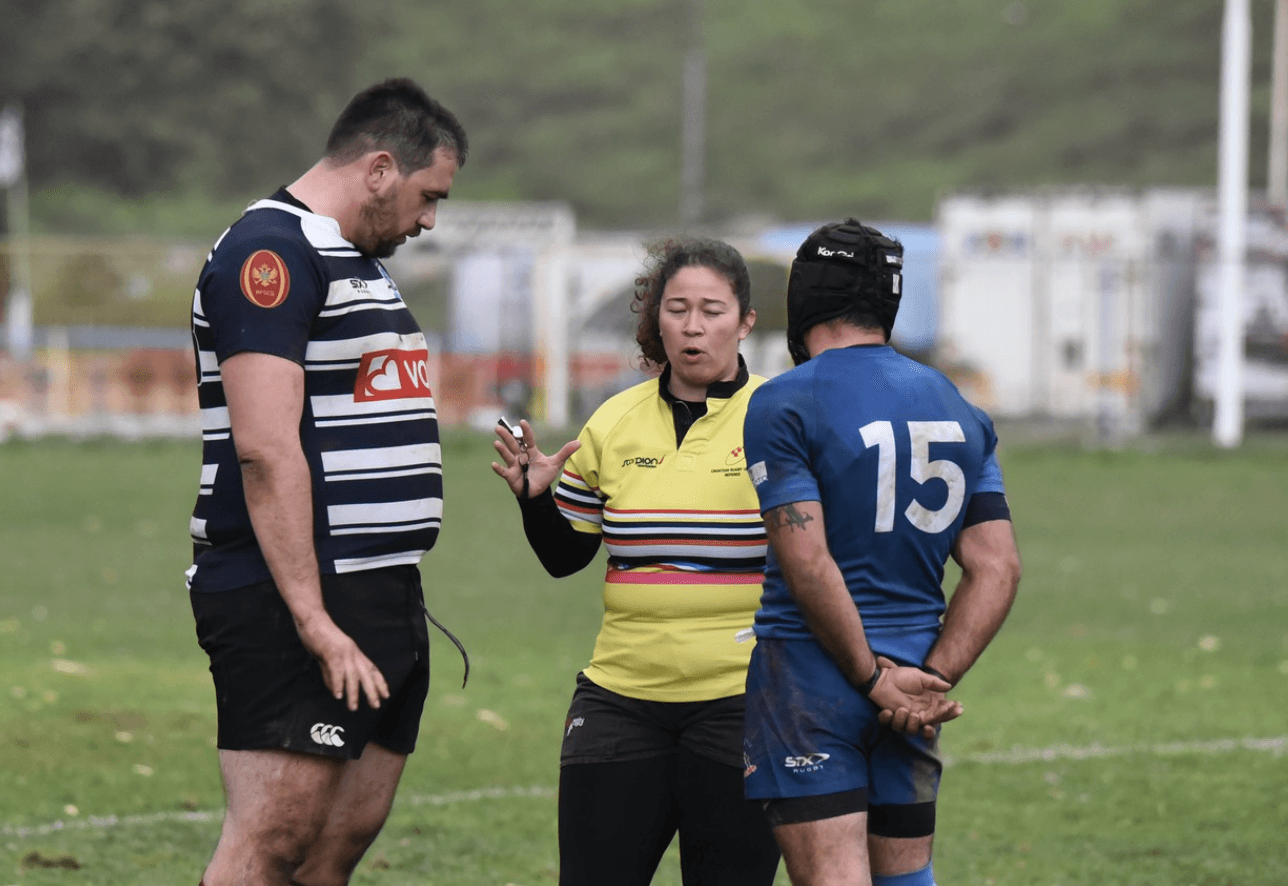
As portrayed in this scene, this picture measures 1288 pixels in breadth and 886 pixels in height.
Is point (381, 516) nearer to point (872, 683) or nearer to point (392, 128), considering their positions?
point (392, 128)

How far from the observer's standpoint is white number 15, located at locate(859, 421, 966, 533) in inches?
144

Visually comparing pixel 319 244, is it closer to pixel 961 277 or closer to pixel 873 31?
pixel 961 277

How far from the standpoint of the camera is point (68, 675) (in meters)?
9.41

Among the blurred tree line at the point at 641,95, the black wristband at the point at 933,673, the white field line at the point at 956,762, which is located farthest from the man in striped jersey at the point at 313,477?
the blurred tree line at the point at 641,95

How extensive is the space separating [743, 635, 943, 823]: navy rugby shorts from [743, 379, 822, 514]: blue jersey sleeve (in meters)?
0.33

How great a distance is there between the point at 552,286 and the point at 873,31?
7000cm

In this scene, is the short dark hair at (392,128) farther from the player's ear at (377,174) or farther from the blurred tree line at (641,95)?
the blurred tree line at (641,95)

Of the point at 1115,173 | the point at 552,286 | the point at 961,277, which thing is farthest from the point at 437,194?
the point at 1115,173

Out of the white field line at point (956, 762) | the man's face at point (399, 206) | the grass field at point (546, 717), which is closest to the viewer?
the man's face at point (399, 206)

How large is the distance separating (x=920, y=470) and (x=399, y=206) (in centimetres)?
135

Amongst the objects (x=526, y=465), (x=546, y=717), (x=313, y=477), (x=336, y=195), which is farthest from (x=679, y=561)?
(x=546, y=717)

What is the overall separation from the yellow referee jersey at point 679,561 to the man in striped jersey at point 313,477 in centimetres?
53

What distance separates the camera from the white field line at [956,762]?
6680 millimetres

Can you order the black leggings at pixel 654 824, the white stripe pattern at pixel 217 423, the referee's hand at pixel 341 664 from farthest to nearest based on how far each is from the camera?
the black leggings at pixel 654 824 → the white stripe pattern at pixel 217 423 → the referee's hand at pixel 341 664
